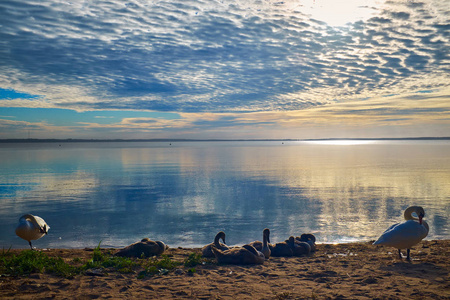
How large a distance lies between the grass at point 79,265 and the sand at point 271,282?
0.23 m

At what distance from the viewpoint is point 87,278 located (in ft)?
28.9

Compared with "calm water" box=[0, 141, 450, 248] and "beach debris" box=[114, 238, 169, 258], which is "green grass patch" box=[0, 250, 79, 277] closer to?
"beach debris" box=[114, 238, 169, 258]

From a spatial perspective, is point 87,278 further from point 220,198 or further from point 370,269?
point 220,198

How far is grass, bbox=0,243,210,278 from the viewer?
9070 millimetres

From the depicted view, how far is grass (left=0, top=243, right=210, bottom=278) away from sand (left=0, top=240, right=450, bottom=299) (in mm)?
232

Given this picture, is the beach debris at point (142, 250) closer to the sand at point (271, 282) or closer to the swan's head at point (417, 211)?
the sand at point (271, 282)

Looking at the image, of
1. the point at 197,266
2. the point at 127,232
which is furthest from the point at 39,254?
the point at 127,232

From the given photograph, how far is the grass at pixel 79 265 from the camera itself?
907cm

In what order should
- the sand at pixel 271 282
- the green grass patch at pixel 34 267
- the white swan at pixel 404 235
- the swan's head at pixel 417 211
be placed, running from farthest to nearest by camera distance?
1. the swan's head at pixel 417 211
2. the white swan at pixel 404 235
3. the green grass patch at pixel 34 267
4. the sand at pixel 271 282

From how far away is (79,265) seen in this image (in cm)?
991

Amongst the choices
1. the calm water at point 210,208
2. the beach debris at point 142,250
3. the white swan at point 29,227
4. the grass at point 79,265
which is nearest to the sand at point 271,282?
the grass at point 79,265

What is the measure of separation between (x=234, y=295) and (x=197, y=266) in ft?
8.29

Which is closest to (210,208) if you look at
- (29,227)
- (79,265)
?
(29,227)

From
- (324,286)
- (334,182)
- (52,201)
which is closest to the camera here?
(324,286)
